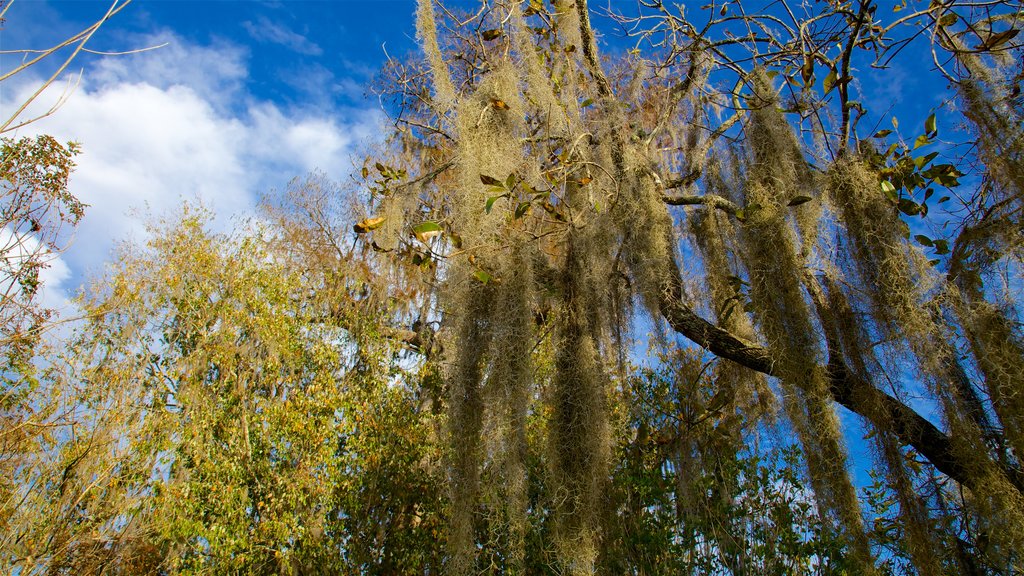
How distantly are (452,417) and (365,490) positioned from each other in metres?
2.76

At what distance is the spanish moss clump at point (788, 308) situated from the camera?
2.19 metres

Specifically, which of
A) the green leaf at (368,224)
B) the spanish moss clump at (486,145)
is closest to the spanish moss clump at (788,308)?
the spanish moss clump at (486,145)

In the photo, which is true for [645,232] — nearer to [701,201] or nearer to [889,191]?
[701,201]

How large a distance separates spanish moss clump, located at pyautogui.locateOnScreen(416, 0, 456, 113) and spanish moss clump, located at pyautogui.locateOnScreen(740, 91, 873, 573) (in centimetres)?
137

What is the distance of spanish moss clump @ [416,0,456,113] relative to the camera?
2910 millimetres

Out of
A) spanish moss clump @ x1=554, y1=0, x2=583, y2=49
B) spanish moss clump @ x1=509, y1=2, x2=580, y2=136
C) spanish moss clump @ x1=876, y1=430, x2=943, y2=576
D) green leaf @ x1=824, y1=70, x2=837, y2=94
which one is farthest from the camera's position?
spanish moss clump @ x1=554, y1=0, x2=583, y2=49

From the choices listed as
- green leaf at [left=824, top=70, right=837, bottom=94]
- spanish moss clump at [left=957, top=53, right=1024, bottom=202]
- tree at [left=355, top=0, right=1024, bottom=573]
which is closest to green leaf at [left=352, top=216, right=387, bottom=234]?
tree at [left=355, top=0, right=1024, bottom=573]

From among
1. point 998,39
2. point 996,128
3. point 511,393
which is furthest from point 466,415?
point 998,39

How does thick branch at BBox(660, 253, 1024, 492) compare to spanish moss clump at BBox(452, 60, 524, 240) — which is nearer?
thick branch at BBox(660, 253, 1024, 492)

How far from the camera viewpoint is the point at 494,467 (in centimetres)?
248

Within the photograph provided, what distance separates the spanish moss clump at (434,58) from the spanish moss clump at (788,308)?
1366 millimetres

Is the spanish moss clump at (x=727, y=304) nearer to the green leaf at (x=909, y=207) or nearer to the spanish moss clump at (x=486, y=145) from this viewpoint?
the green leaf at (x=909, y=207)

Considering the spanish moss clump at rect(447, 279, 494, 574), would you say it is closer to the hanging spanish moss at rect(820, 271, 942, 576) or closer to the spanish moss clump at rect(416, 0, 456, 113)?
the spanish moss clump at rect(416, 0, 456, 113)

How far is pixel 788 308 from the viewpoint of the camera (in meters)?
2.39
